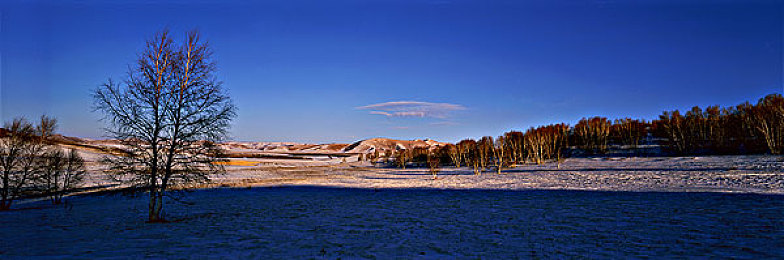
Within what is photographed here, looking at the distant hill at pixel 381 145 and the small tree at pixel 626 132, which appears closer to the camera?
the small tree at pixel 626 132

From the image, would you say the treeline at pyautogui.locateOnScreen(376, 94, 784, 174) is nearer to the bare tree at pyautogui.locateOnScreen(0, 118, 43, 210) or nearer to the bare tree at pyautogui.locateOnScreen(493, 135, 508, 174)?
the bare tree at pyautogui.locateOnScreen(493, 135, 508, 174)

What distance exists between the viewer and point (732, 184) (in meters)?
16.2

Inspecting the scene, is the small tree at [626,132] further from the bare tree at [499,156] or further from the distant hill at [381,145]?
the distant hill at [381,145]

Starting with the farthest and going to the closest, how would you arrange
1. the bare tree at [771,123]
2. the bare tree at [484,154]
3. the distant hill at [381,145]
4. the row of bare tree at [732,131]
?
1. the distant hill at [381,145]
2. the bare tree at [484,154]
3. the row of bare tree at [732,131]
4. the bare tree at [771,123]

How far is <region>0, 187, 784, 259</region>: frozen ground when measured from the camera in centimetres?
720

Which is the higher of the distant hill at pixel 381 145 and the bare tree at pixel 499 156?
the distant hill at pixel 381 145

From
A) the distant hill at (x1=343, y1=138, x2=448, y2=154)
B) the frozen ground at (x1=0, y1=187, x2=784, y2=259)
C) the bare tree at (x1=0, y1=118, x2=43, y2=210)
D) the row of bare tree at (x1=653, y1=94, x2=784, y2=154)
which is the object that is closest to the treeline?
the row of bare tree at (x1=653, y1=94, x2=784, y2=154)

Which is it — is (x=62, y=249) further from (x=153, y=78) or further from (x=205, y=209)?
(x=205, y=209)

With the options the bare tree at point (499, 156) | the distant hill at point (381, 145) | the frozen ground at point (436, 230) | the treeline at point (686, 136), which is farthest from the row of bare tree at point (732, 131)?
the distant hill at point (381, 145)

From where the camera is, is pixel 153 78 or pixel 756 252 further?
pixel 153 78

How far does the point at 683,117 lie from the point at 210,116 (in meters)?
58.3

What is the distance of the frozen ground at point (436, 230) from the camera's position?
7195mm

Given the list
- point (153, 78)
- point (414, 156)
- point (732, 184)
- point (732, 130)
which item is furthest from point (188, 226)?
point (414, 156)

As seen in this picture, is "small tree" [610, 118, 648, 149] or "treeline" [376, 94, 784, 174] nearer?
"treeline" [376, 94, 784, 174]
